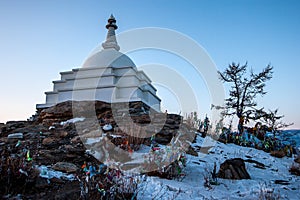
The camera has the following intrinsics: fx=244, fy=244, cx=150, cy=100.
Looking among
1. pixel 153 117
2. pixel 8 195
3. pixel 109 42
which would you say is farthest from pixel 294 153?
pixel 109 42

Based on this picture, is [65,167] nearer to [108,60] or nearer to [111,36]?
[108,60]

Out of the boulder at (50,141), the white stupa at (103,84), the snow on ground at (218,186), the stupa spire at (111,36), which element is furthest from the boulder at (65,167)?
the stupa spire at (111,36)

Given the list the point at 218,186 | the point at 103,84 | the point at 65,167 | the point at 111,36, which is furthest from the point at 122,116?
the point at 111,36

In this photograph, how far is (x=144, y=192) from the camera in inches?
152

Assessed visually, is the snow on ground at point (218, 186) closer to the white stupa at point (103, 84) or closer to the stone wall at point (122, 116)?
the stone wall at point (122, 116)

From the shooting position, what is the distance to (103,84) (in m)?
13.9

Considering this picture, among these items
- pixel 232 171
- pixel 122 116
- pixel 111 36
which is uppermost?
pixel 111 36

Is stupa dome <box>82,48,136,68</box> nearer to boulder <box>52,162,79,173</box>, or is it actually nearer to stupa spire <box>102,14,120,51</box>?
stupa spire <box>102,14,120,51</box>

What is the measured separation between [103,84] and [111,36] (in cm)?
757

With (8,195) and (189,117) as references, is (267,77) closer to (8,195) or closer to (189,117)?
(189,117)

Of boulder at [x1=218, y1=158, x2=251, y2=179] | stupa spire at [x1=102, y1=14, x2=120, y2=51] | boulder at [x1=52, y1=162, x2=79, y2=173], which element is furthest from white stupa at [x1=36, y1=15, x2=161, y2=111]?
boulder at [x1=218, y1=158, x2=251, y2=179]

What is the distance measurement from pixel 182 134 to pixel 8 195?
6.04 m

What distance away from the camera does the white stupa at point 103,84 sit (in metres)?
13.7

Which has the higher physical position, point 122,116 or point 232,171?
point 122,116
